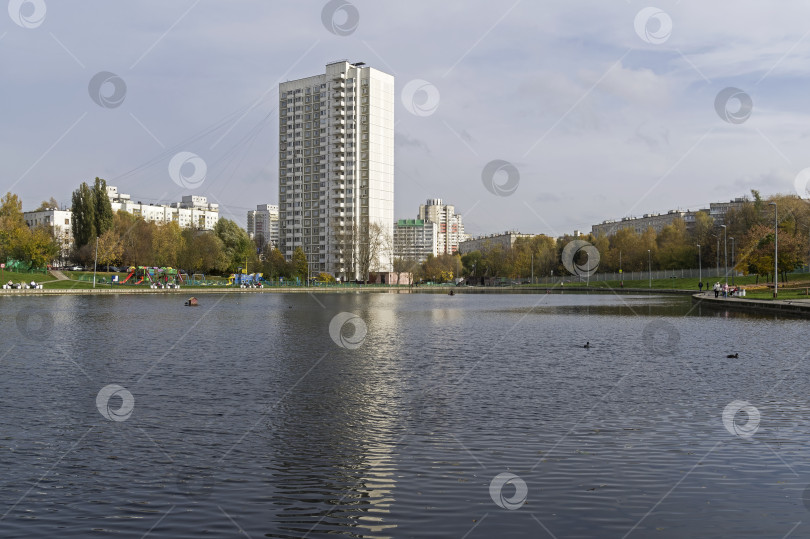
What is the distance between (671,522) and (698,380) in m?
13.5

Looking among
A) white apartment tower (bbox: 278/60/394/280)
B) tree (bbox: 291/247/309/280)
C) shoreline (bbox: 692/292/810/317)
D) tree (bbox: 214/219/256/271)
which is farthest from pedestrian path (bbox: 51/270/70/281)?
shoreline (bbox: 692/292/810/317)

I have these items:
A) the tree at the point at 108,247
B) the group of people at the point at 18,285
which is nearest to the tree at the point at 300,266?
the tree at the point at 108,247

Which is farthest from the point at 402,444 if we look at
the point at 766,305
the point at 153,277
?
the point at 153,277

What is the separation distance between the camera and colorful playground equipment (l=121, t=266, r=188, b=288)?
115469mm

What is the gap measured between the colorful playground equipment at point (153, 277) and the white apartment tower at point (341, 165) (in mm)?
55165

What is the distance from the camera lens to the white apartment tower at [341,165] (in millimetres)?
177750

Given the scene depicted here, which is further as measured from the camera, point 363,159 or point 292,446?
point 363,159

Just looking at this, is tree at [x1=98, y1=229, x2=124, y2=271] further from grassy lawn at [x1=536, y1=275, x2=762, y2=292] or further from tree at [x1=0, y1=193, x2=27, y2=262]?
grassy lawn at [x1=536, y1=275, x2=762, y2=292]

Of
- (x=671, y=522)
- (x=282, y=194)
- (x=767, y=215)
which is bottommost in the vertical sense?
(x=671, y=522)

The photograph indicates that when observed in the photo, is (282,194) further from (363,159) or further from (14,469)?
(14,469)

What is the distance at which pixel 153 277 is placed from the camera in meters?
117

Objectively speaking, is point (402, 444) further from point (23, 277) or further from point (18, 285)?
point (23, 277)

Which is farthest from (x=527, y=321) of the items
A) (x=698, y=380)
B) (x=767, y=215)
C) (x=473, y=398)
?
(x=767, y=215)

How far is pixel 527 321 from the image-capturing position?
50.6 m
